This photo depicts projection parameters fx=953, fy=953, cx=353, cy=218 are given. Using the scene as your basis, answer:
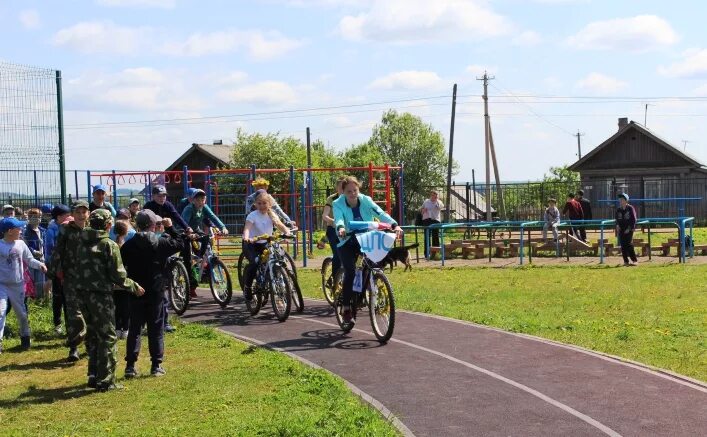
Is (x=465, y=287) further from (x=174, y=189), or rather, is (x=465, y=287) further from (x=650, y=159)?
(x=174, y=189)

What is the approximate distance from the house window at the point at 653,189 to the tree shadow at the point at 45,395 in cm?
4226

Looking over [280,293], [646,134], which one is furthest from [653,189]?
[280,293]

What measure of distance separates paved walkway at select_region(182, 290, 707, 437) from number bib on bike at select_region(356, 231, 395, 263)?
985mm

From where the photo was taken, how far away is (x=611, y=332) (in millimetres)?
11211

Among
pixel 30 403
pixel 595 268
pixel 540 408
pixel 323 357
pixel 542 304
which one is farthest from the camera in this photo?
pixel 595 268

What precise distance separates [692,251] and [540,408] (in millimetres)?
→ 16114

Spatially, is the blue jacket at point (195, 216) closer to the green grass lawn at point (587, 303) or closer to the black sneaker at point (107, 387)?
the green grass lawn at point (587, 303)

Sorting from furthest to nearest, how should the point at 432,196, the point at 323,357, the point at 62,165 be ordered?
the point at 432,196 < the point at 62,165 < the point at 323,357

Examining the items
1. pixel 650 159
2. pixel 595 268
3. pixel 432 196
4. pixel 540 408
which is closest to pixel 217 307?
pixel 540 408

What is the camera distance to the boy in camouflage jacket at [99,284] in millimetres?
8719

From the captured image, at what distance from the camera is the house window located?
155ft

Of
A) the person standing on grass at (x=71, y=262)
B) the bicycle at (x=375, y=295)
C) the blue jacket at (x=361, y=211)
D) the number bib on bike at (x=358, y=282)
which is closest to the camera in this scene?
the person standing on grass at (x=71, y=262)

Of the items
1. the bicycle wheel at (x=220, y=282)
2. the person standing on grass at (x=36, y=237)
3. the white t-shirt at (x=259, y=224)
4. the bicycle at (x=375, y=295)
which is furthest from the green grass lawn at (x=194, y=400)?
the bicycle wheel at (x=220, y=282)

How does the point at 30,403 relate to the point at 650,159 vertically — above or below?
below
